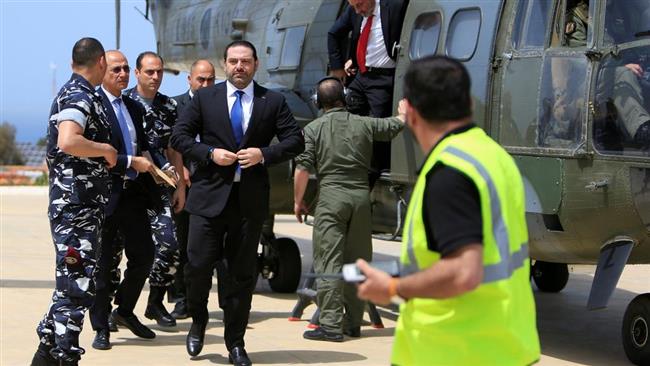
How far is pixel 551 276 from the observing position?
38.2 feet

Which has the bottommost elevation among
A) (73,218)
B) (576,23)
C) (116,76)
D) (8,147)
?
(8,147)

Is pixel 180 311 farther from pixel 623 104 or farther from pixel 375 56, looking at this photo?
pixel 623 104

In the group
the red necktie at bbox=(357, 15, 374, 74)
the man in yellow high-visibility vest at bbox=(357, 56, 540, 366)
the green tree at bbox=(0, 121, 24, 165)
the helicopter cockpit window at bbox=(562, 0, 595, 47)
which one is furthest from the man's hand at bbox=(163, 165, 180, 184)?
the green tree at bbox=(0, 121, 24, 165)

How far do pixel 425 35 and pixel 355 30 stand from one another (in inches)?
34.8

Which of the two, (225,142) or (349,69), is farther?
(349,69)

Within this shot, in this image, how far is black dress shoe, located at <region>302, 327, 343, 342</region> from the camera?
8.39 m

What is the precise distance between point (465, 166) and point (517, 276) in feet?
1.33

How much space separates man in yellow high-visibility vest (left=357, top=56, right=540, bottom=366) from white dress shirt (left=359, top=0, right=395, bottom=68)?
18.2 feet

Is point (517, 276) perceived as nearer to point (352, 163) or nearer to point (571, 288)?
point (352, 163)

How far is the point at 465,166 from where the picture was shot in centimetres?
339

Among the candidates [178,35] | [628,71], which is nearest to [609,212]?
[628,71]

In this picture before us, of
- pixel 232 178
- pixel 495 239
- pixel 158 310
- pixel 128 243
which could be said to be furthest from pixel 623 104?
pixel 495 239

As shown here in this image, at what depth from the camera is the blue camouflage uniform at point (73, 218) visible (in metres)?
6.57

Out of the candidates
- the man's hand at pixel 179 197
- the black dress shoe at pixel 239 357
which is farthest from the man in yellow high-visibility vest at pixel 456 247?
Answer: the man's hand at pixel 179 197
